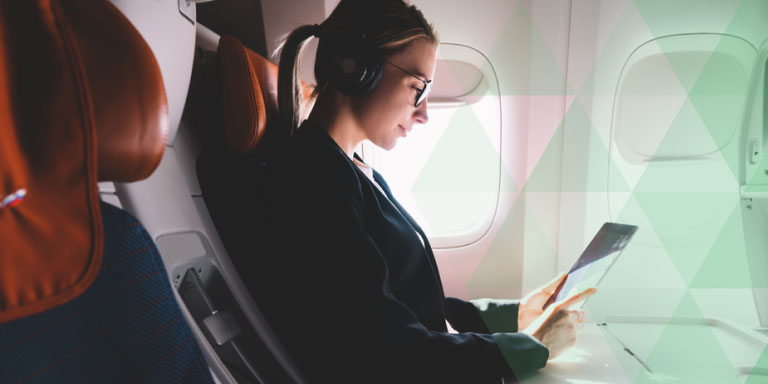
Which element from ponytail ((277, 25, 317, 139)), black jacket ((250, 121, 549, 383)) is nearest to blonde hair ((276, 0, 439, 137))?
ponytail ((277, 25, 317, 139))

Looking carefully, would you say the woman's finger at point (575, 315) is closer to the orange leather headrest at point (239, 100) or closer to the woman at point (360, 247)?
the woman at point (360, 247)

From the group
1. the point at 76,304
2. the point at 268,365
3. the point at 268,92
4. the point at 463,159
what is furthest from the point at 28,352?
the point at 463,159

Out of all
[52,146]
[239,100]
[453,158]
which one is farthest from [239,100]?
[453,158]

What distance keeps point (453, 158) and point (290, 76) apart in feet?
3.59

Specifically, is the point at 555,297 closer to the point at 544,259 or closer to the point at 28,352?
the point at 544,259

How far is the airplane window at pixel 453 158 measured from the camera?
178 centimetres

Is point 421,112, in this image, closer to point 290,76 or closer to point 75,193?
point 290,76

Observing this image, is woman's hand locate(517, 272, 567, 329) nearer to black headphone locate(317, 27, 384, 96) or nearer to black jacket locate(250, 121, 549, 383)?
black jacket locate(250, 121, 549, 383)

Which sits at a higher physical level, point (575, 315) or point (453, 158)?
point (453, 158)

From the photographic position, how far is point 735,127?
1598mm

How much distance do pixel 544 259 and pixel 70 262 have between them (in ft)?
6.48

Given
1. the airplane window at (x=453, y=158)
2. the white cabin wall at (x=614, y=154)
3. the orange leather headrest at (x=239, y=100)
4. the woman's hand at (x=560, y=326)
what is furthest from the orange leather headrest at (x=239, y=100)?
the white cabin wall at (x=614, y=154)

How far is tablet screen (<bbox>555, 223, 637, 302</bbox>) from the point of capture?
1.06m

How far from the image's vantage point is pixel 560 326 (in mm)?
1050
